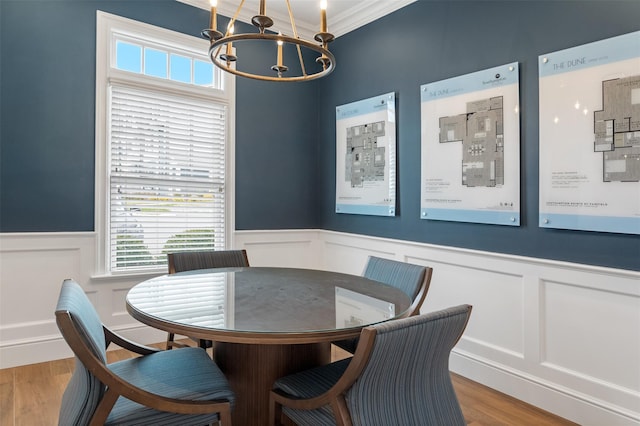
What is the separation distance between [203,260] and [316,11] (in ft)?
8.54

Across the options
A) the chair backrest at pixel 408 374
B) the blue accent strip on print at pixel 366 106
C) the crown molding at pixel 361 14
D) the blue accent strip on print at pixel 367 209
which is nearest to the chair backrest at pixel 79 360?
the chair backrest at pixel 408 374

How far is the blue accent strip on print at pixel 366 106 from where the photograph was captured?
3471mm

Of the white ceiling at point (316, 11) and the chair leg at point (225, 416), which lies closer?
the chair leg at point (225, 416)

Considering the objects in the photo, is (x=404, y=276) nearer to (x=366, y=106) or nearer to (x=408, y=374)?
(x=408, y=374)

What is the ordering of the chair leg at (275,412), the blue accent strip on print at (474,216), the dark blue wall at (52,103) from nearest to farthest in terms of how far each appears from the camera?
the chair leg at (275,412)
the blue accent strip on print at (474,216)
the dark blue wall at (52,103)

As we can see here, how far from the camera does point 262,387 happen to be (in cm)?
173

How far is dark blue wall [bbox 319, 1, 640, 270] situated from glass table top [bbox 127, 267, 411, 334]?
3.62 ft

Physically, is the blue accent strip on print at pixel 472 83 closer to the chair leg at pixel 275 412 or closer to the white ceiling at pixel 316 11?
the white ceiling at pixel 316 11

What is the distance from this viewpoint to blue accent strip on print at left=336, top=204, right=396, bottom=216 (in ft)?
11.4

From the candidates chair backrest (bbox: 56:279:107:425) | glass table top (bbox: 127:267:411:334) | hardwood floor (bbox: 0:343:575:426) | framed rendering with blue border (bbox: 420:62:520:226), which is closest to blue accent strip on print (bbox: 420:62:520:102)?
framed rendering with blue border (bbox: 420:62:520:226)

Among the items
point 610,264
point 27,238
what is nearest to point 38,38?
point 27,238

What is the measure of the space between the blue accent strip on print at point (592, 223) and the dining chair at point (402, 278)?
864 millimetres

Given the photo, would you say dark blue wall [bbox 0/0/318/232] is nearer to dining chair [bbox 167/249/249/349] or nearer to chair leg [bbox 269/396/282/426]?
dining chair [bbox 167/249/249/349]

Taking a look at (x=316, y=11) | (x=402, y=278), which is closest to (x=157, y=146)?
(x=316, y=11)
